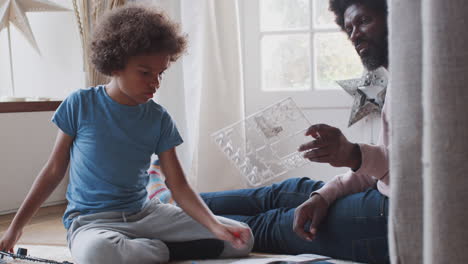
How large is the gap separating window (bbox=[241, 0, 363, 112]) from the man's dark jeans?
0.64 m

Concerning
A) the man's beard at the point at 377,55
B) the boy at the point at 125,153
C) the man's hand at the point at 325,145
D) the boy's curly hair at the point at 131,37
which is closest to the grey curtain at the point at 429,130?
the man's hand at the point at 325,145

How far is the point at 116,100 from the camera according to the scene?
1380mm

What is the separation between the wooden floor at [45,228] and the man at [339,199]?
52 centimetres

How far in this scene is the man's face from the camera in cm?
116

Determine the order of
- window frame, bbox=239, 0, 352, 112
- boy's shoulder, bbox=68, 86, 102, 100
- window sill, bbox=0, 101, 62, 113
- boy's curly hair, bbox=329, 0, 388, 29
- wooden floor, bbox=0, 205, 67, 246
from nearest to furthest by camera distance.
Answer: boy's curly hair, bbox=329, 0, 388, 29 < boy's shoulder, bbox=68, 86, 102, 100 < wooden floor, bbox=0, 205, 67, 246 < window frame, bbox=239, 0, 352, 112 < window sill, bbox=0, 101, 62, 113

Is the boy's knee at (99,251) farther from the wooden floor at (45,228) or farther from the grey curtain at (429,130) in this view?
the grey curtain at (429,130)

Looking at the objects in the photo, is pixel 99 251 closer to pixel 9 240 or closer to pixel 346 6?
pixel 9 240

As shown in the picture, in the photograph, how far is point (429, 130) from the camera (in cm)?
45

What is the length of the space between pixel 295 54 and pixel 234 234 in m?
1.13

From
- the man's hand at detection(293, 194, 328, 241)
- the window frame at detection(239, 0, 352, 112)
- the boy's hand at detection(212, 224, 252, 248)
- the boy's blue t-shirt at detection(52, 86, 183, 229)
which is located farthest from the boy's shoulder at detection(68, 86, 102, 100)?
the window frame at detection(239, 0, 352, 112)

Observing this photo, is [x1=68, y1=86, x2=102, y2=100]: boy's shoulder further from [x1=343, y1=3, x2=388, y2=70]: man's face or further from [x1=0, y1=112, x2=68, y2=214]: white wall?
[x1=0, y1=112, x2=68, y2=214]: white wall

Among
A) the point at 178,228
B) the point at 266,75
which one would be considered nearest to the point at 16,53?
the point at 266,75

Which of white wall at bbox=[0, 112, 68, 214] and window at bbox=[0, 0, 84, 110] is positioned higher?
window at bbox=[0, 0, 84, 110]

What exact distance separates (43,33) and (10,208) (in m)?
0.87
